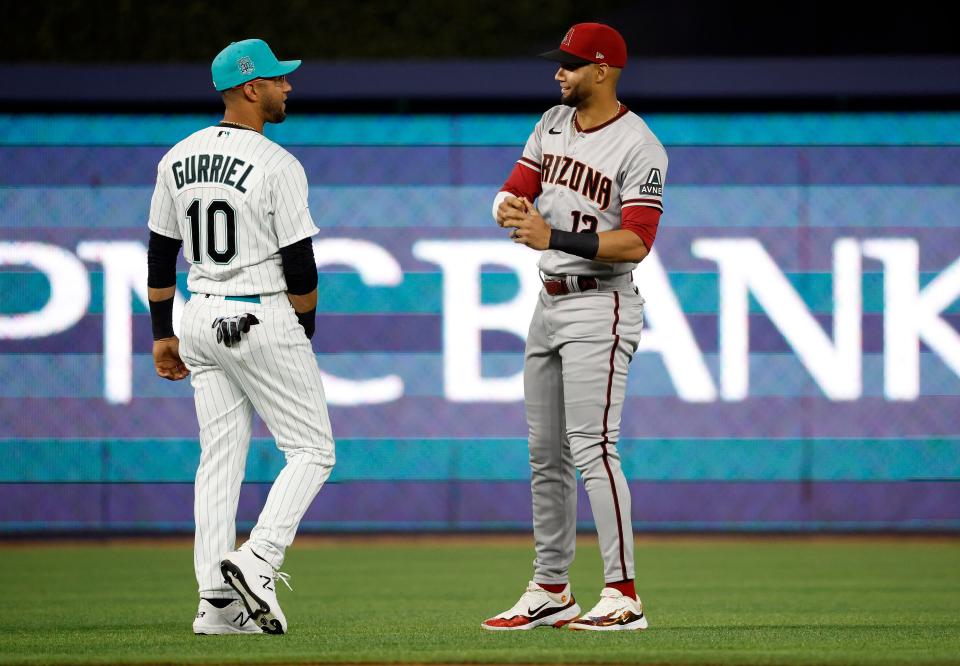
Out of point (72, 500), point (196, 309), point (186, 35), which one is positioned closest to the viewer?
point (196, 309)

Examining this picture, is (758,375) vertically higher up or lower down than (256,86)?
lower down

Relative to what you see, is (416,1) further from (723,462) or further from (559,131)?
(559,131)

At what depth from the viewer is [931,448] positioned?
9.20 meters

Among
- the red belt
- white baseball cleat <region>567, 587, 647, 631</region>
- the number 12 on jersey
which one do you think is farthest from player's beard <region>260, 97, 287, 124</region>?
white baseball cleat <region>567, 587, 647, 631</region>

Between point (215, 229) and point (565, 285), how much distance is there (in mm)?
1103

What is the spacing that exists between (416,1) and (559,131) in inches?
268

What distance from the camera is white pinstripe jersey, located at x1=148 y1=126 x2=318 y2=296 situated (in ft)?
15.3

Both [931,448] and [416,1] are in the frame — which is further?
[416,1]

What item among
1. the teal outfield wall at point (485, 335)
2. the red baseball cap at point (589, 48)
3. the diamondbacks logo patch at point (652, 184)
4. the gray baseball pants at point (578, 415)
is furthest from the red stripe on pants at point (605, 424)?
the teal outfield wall at point (485, 335)

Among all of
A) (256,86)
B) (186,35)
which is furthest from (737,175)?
(256,86)

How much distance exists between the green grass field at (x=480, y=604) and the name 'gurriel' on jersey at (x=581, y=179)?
4.47ft

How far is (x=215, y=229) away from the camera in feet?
15.3

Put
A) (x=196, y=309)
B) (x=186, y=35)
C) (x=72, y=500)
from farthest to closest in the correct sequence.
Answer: (x=186, y=35)
(x=72, y=500)
(x=196, y=309)

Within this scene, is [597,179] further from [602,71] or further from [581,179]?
[602,71]
